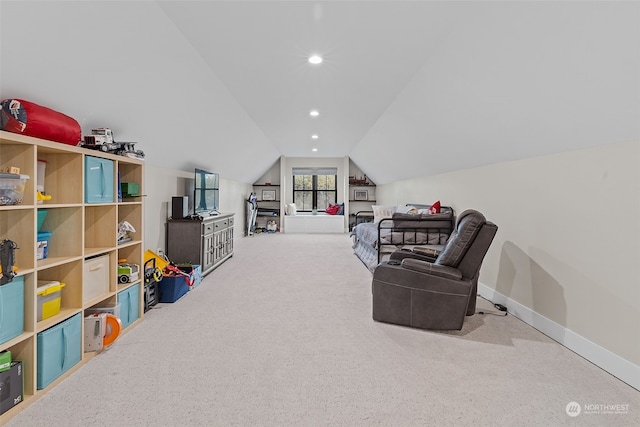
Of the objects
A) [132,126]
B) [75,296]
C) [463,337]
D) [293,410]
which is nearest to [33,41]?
[132,126]

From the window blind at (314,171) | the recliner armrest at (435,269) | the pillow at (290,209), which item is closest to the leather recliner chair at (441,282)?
the recliner armrest at (435,269)

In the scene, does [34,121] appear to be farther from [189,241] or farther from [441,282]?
[441,282]

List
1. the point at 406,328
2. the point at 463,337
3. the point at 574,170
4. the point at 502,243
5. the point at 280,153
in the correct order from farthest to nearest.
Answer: the point at 280,153, the point at 502,243, the point at 406,328, the point at 463,337, the point at 574,170

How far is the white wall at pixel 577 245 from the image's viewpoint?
1.97 m

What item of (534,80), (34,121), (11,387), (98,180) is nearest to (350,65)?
(534,80)

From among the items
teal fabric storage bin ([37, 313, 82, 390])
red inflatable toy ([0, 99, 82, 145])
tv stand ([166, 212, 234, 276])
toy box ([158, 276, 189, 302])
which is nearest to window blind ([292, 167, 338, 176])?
tv stand ([166, 212, 234, 276])

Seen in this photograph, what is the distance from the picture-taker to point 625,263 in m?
1.98

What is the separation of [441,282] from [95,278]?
8.57 feet

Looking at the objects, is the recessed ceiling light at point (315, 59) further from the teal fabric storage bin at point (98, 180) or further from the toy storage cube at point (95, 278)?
the toy storage cube at point (95, 278)

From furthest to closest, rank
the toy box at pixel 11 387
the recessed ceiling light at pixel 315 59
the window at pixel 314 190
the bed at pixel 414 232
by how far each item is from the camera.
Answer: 1. the window at pixel 314 190
2. the bed at pixel 414 232
3. the recessed ceiling light at pixel 315 59
4. the toy box at pixel 11 387

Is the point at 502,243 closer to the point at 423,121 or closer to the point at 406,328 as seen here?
the point at 406,328

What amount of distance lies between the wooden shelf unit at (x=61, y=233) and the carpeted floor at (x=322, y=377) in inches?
12.8

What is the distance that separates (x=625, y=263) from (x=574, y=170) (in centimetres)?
73

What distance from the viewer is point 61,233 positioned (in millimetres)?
2154
